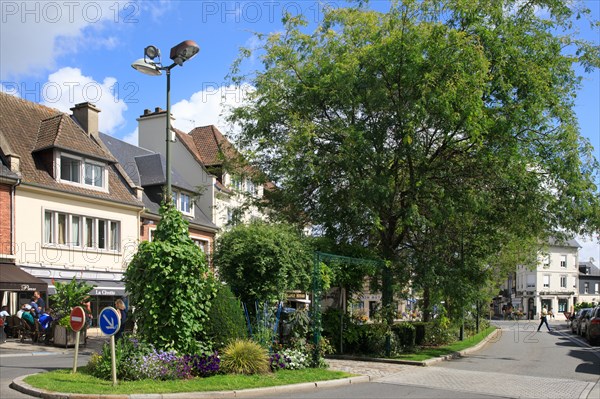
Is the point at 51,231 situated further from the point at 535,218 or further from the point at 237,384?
the point at 535,218

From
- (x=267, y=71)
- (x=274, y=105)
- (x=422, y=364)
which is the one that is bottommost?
(x=422, y=364)

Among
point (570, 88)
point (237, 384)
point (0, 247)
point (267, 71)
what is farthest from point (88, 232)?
point (570, 88)

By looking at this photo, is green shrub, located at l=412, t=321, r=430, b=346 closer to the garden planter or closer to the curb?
the curb

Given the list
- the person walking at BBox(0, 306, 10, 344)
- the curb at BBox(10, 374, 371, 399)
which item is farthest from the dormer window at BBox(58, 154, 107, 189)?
the curb at BBox(10, 374, 371, 399)

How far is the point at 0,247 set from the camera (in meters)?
23.8

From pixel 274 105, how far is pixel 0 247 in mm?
12374

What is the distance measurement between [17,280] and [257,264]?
11.6 meters

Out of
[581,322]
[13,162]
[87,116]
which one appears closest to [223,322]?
[13,162]

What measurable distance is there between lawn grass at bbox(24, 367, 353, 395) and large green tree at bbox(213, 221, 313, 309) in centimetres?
298

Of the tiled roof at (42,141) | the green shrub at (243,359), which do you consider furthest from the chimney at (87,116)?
the green shrub at (243,359)

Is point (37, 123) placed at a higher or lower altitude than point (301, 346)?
higher

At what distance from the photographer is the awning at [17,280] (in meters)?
22.4

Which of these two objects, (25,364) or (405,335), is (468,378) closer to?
(405,335)

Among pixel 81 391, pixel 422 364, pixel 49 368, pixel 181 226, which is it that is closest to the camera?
pixel 81 391
